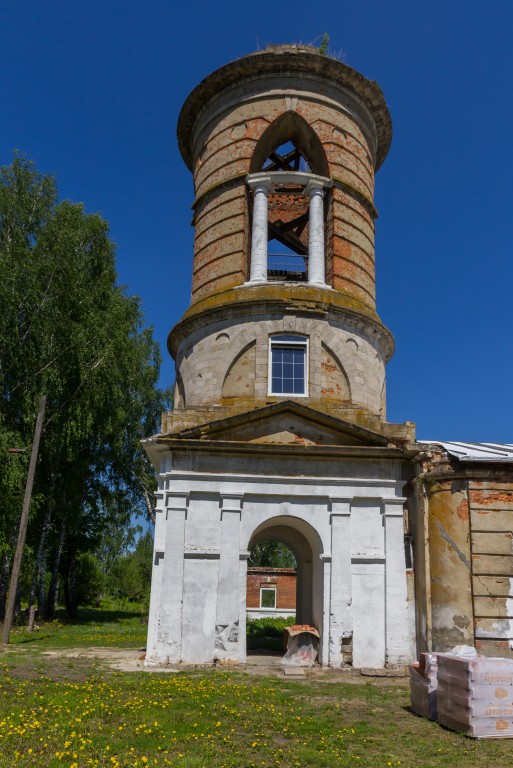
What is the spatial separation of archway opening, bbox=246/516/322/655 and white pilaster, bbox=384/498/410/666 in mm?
1484

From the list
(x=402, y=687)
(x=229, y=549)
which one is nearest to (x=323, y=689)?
(x=402, y=687)

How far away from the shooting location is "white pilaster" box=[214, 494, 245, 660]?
1280cm

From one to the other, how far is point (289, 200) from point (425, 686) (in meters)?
15.0

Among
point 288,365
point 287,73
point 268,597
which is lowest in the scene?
point 268,597

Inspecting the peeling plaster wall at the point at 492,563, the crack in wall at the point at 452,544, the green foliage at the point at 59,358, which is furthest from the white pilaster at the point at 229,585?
the green foliage at the point at 59,358

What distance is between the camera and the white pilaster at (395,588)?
1295cm

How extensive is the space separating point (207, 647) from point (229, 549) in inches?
78.4

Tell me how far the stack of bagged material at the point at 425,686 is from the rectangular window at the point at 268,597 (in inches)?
898

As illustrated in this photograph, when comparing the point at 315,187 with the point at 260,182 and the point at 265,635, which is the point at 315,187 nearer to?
the point at 260,182

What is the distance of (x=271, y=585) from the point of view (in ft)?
103

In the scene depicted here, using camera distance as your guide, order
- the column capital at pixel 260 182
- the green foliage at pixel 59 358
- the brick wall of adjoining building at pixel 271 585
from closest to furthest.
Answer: the column capital at pixel 260 182 < the green foliage at pixel 59 358 < the brick wall of adjoining building at pixel 271 585

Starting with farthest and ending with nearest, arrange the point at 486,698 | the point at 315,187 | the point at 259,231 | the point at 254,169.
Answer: the point at 254,169 → the point at 315,187 → the point at 259,231 → the point at 486,698

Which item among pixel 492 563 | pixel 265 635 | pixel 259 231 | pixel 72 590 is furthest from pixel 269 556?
pixel 492 563

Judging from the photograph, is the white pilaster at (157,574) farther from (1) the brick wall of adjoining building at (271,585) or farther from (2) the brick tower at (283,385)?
(1) the brick wall of adjoining building at (271,585)
